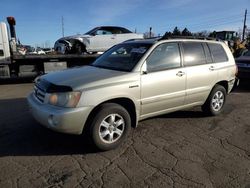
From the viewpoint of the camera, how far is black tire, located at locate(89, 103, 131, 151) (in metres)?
3.82

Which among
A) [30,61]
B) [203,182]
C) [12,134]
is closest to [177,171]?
[203,182]

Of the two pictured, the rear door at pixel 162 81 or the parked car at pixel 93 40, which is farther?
the parked car at pixel 93 40

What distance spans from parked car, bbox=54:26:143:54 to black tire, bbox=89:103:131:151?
875 cm

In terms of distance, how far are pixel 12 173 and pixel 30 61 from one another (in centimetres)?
834

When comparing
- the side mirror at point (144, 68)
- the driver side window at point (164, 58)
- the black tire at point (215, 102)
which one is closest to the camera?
the side mirror at point (144, 68)

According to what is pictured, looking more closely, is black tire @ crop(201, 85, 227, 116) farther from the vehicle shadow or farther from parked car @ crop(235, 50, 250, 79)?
parked car @ crop(235, 50, 250, 79)

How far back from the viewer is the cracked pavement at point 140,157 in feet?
10.6

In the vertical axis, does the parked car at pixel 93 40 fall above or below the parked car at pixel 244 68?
above

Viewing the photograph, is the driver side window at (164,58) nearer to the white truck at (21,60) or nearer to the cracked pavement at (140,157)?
the cracked pavement at (140,157)

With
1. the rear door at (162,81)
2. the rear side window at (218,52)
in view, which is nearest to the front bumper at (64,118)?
the rear door at (162,81)

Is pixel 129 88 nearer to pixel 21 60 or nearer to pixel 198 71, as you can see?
pixel 198 71

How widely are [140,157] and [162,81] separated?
1.43 metres

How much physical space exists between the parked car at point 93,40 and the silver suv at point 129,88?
741 cm

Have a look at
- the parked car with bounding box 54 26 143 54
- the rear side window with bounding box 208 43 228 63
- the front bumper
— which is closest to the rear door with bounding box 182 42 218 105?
the rear side window with bounding box 208 43 228 63
